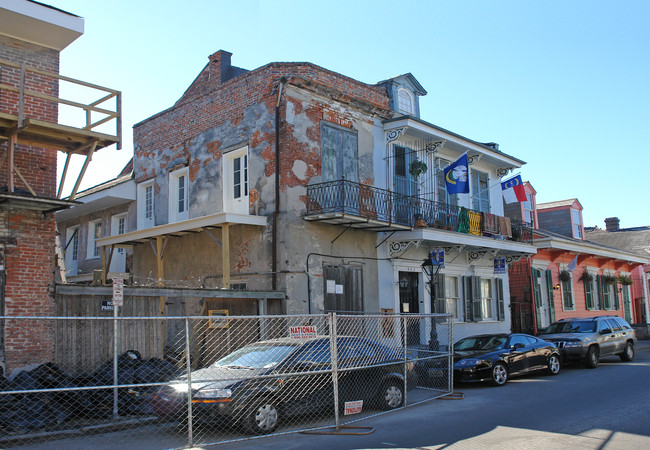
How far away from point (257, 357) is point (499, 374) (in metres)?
6.88

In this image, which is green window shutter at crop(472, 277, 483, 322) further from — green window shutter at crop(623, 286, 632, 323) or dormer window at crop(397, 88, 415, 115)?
green window shutter at crop(623, 286, 632, 323)

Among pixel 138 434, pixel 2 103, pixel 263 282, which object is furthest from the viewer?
pixel 263 282

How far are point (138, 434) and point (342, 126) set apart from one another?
11147 millimetres

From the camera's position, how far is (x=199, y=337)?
14.1 m

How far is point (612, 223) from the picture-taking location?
42812 millimetres

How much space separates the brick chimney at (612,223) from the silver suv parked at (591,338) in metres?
26.0

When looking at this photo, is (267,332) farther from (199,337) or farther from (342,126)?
(342,126)

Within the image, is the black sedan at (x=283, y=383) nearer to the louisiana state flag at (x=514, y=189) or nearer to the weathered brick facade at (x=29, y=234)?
the weathered brick facade at (x=29, y=234)

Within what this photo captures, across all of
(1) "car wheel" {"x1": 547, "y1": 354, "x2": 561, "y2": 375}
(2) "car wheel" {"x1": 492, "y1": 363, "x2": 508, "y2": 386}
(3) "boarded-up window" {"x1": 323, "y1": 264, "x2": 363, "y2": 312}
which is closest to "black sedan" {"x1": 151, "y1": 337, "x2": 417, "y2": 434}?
(2) "car wheel" {"x1": 492, "y1": 363, "x2": 508, "y2": 386}

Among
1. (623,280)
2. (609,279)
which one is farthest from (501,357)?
(623,280)

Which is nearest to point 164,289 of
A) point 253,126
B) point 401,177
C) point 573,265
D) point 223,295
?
point 223,295

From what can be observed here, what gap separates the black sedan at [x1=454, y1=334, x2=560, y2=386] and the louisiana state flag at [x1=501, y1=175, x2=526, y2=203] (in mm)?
6953

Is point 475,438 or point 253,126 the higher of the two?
point 253,126

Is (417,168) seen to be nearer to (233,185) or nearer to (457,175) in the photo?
(457,175)
